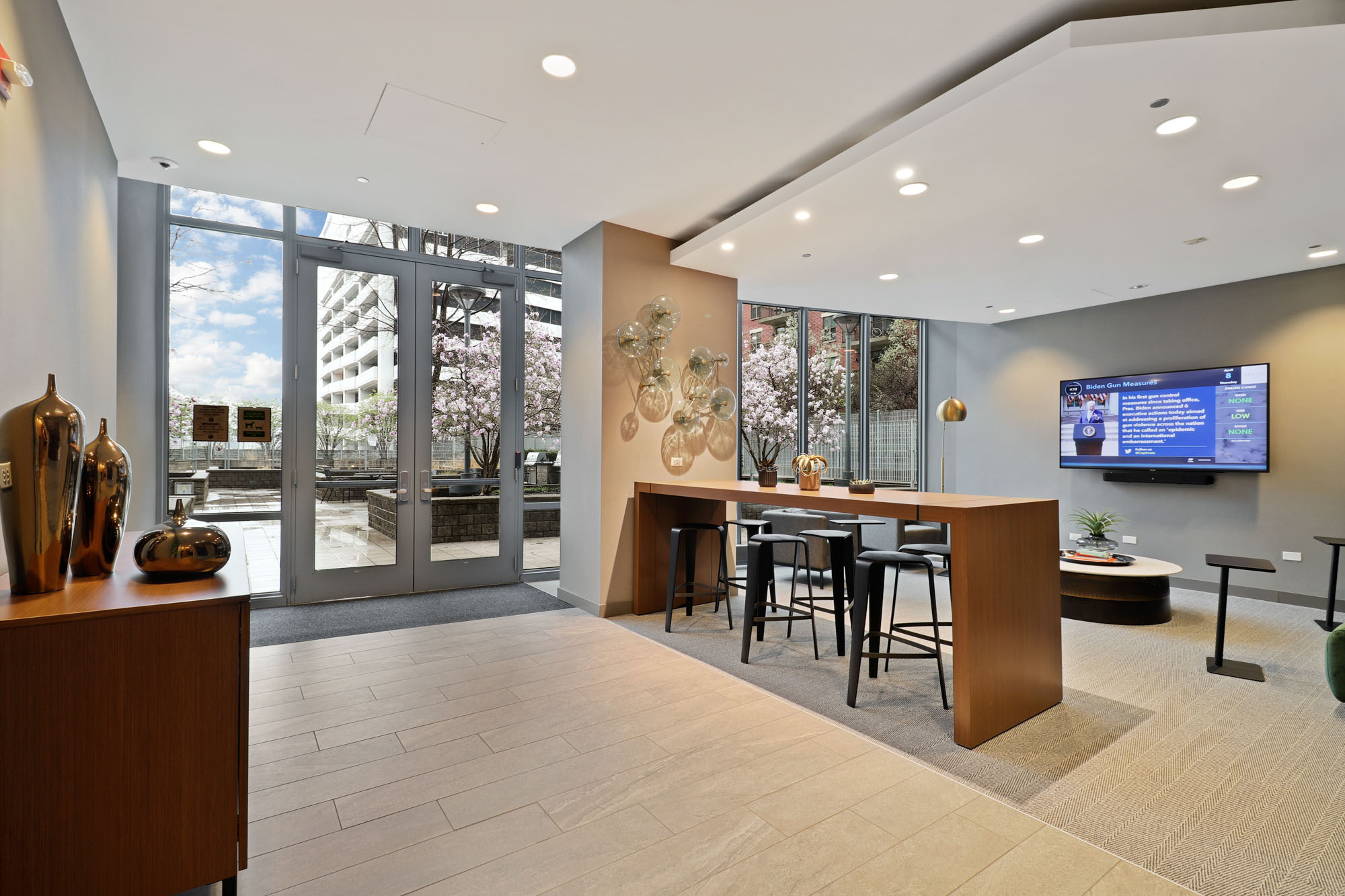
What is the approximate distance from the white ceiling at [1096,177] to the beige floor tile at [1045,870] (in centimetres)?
271

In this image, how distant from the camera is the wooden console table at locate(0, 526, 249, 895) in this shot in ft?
4.67

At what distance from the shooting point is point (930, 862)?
6.22 ft

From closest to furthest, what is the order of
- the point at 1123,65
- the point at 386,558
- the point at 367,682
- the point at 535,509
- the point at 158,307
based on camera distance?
the point at 1123,65 < the point at 367,682 < the point at 158,307 < the point at 386,558 < the point at 535,509

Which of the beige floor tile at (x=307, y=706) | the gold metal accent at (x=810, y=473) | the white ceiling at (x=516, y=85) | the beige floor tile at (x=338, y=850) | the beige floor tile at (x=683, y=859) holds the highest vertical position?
the white ceiling at (x=516, y=85)

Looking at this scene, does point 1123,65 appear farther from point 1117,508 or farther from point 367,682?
point 1117,508

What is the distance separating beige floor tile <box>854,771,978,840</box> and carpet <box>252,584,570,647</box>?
10.3 ft

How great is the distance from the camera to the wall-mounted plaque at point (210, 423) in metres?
4.63

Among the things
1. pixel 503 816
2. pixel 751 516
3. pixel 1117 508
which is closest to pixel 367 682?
pixel 503 816

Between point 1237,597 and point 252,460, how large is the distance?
815cm

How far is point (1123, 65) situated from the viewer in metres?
2.43

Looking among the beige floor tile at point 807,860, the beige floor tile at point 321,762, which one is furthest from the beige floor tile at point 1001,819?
the beige floor tile at point 321,762

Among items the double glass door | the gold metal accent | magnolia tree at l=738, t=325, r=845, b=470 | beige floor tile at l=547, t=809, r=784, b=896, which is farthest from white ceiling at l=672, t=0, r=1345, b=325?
beige floor tile at l=547, t=809, r=784, b=896

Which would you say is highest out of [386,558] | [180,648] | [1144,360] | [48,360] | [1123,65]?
[1123,65]

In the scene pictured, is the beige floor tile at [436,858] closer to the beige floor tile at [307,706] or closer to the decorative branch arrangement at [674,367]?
the beige floor tile at [307,706]
